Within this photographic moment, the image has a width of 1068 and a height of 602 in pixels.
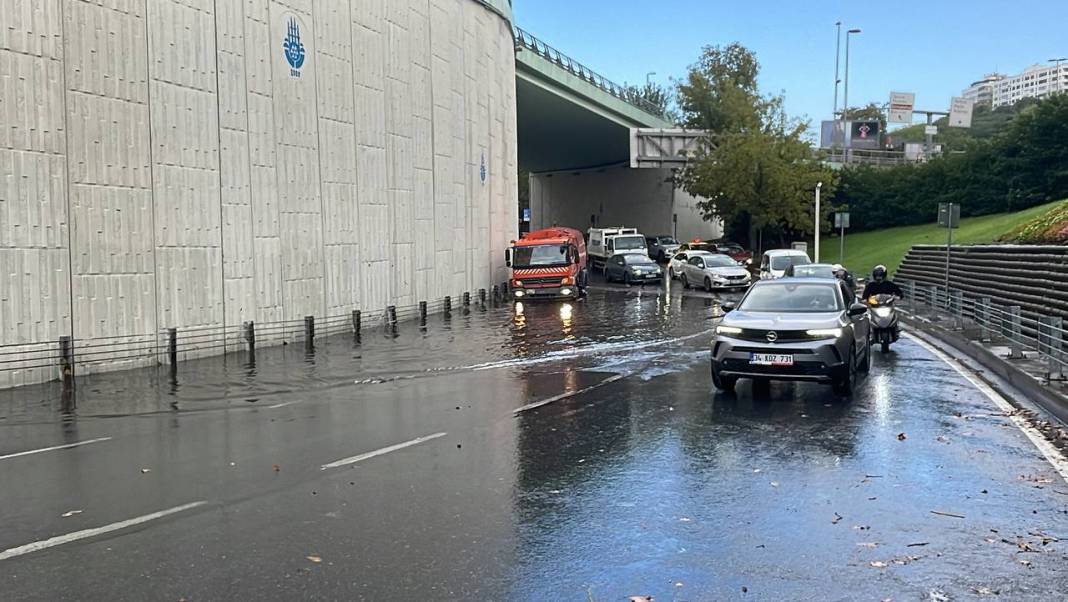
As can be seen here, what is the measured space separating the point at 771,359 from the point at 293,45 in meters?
13.7

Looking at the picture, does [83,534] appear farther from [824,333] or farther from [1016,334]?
[1016,334]

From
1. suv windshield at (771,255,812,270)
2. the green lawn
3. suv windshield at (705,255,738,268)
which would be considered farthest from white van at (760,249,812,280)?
the green lawn

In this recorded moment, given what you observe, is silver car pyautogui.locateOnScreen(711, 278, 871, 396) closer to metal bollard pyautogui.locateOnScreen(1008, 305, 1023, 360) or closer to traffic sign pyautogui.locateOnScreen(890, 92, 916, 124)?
metal bollard pyautogui.locateOnScreen(1008, 305, 1023, 360)

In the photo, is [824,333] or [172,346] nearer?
[824,333]

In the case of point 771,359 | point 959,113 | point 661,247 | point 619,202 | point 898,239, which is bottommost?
point 771,359

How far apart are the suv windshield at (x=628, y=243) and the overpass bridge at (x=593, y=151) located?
7223 millimetres

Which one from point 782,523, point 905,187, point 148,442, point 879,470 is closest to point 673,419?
point 879,470

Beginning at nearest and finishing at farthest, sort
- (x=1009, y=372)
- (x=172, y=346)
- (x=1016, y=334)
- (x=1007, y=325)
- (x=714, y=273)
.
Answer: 1. (x=1009, y=372)
2. (x=1016, y=334)
3. (x=1007, y=325)
4. (x=172, y=346)
5. (x=714, y=273)

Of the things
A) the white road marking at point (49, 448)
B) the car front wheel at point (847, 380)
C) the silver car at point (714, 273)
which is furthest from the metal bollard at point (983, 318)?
the silver car at point (714, 273)

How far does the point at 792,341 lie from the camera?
10.9 metres

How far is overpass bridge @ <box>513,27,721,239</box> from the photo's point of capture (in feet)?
144

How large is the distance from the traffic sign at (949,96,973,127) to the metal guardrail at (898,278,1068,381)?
2515 inches

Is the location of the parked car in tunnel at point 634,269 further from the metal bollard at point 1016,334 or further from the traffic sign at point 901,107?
the traffic sign at point 901,107

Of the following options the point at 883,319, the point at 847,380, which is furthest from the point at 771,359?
the point at 883,319
